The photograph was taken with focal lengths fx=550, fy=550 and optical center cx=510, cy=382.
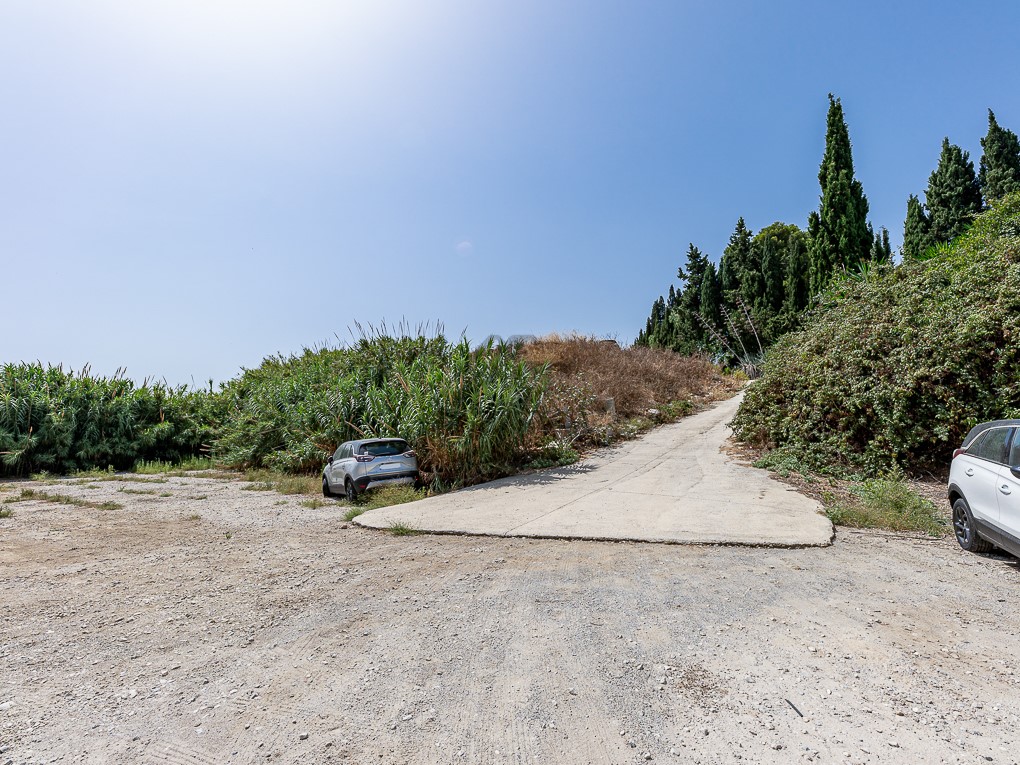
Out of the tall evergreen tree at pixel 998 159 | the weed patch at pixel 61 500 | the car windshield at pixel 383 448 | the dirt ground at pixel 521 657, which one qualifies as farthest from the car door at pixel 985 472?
the tall evergreen tree at pixel 998 159

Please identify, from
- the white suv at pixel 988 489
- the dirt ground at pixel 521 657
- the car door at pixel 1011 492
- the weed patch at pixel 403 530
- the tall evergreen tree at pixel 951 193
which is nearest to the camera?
the dirt ground at pixel 521 657

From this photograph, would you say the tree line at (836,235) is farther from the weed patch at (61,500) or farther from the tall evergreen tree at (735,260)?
the weed patch at (61,500)

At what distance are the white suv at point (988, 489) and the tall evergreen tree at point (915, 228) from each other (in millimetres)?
25636

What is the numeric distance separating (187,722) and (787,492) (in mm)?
8590

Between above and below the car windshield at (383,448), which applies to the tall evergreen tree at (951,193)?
above

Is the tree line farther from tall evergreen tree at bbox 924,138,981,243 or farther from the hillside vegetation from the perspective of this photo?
the hillside vegetation

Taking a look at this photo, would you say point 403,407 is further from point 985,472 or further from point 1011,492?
point 1011,492

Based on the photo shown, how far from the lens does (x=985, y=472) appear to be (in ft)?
17.8

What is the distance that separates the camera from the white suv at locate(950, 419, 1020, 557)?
4.94 meters

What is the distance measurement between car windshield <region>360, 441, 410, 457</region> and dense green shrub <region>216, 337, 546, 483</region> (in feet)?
1.60

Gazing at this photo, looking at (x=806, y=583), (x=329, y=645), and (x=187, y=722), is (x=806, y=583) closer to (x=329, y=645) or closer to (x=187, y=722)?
(x=329, y=645)

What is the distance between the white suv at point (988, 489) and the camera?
4.94 m

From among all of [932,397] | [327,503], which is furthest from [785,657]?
[327,503]

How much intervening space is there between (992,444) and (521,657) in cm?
536
